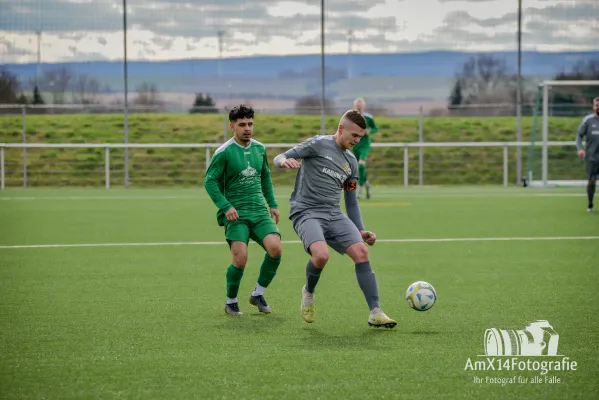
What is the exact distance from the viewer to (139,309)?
7.77m

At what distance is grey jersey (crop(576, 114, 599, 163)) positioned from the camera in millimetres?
17281

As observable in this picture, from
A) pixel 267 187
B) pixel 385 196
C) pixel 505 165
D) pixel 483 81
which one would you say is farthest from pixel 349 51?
pixel 267 187

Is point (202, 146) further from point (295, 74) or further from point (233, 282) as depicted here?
point (233, 282)

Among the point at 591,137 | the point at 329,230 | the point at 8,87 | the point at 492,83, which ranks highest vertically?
the point at 492,83

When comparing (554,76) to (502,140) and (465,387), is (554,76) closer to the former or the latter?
(502,140)

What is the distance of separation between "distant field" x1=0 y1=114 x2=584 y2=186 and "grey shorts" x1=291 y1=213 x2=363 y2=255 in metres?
21.5

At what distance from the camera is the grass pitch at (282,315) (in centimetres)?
527

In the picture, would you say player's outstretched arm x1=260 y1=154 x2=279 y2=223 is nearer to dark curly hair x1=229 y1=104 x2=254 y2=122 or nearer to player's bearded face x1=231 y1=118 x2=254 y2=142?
player's bearded face x1=231 y1=118 x2=254 y2=142

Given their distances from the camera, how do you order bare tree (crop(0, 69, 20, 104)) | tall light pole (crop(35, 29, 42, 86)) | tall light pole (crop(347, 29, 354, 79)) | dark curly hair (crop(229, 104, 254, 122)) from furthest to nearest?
1. tall light pole (crop(347, 29, 354, 79))
2. bare tree (crop(0, 69, 20, 104))
3. tall light pole (crop(35, 29, 42, 86))
4. dark curly hair (crop(229, 104, 254, 122))

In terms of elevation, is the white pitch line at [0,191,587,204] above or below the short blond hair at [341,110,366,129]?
below

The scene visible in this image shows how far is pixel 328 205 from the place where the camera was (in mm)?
7406

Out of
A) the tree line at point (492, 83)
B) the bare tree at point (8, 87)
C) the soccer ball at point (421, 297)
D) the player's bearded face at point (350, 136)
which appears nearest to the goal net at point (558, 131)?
the tree line at point (492, 83)

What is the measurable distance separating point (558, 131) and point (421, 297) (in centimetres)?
2083

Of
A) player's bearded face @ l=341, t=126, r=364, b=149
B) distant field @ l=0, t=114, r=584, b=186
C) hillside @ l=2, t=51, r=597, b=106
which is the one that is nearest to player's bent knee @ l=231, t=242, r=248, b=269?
player's bearded face @ l=341, t=126, r=364, b=149
